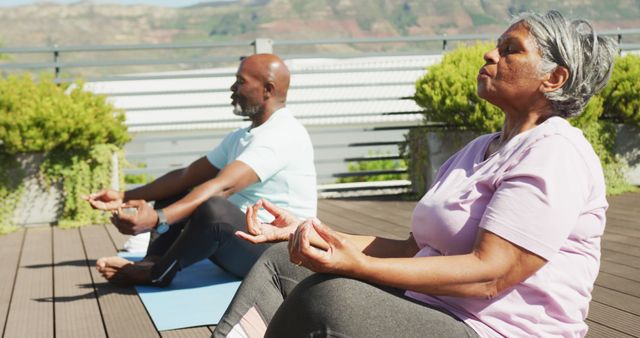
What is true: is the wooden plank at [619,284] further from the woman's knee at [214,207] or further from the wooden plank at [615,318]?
the woman's knee at [214,207]

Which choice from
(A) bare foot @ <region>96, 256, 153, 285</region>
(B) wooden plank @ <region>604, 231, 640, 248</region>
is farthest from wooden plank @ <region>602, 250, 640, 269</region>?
(A) bare foot @ <region>96, 256, 153, 285</region>

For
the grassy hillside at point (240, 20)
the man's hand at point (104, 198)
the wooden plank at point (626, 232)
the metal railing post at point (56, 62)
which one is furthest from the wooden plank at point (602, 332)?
the grassy hillside at point (240, 20)

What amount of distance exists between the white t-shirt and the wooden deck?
0.80 metres

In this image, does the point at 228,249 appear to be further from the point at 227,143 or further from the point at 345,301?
the point at 345,301

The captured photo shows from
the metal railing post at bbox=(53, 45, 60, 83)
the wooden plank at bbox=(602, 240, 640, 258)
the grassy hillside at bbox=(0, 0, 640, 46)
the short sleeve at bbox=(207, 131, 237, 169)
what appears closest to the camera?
the short sleeve at bbox=(207, 131, 237, 169)

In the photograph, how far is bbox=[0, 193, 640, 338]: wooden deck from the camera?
3.41 metres

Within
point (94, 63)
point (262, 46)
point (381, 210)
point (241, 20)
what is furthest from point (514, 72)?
point (241, 20)

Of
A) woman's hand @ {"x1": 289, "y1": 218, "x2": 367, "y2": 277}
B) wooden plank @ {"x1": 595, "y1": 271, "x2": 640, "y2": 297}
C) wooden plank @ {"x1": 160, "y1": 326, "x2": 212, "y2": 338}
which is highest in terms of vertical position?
woman's hand @ {"x1": 289, "y1": 218, "x2": 367, "y2": 277}

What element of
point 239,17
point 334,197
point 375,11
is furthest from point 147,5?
point 334,197

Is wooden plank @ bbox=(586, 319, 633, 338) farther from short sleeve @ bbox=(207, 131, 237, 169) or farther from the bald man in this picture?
short sleeve @ bbox=(207, 131, 237, 169)

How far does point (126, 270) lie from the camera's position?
13.6 feet

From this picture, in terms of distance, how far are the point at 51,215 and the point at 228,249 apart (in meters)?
3.36

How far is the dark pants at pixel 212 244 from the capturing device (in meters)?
3.75

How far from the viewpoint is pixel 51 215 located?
6.79 meters
